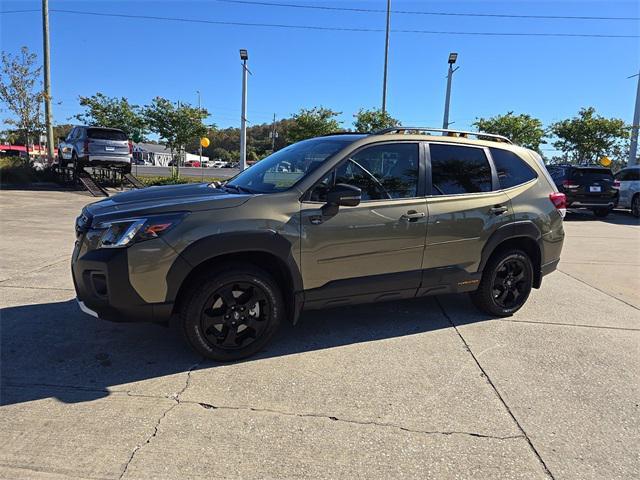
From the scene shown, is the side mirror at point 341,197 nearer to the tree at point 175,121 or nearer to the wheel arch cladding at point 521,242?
the wheel arch cladding at point 521,242

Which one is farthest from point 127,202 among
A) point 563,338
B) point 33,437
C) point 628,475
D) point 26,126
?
point 26,126

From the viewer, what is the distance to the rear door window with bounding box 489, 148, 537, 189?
4955mm

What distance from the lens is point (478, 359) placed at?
403 centimetres

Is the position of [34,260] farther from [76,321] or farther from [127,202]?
[127,202]

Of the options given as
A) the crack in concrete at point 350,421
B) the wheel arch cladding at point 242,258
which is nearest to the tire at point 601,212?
the wheel arch cladding at point 242,258

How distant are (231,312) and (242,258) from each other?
0.43m

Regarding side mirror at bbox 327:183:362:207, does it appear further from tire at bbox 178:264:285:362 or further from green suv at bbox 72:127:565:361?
tire at bbox 178:264:285:362

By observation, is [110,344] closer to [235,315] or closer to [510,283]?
[235,315]

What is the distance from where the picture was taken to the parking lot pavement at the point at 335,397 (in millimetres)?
2615

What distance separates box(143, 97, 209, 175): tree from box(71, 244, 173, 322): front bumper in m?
24.2

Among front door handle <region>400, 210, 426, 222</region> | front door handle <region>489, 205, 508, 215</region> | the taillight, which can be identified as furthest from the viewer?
the taillight

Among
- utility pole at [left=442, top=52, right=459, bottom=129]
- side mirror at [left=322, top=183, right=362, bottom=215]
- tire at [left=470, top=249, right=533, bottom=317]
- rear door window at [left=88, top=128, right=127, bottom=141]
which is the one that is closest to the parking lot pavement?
tire at [left=470, top=249, right=533, bottom=317]

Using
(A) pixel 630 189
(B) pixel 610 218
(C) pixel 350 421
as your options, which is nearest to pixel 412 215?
(C) pixel 350 421

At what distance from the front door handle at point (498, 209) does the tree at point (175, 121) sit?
24001 millimetres
